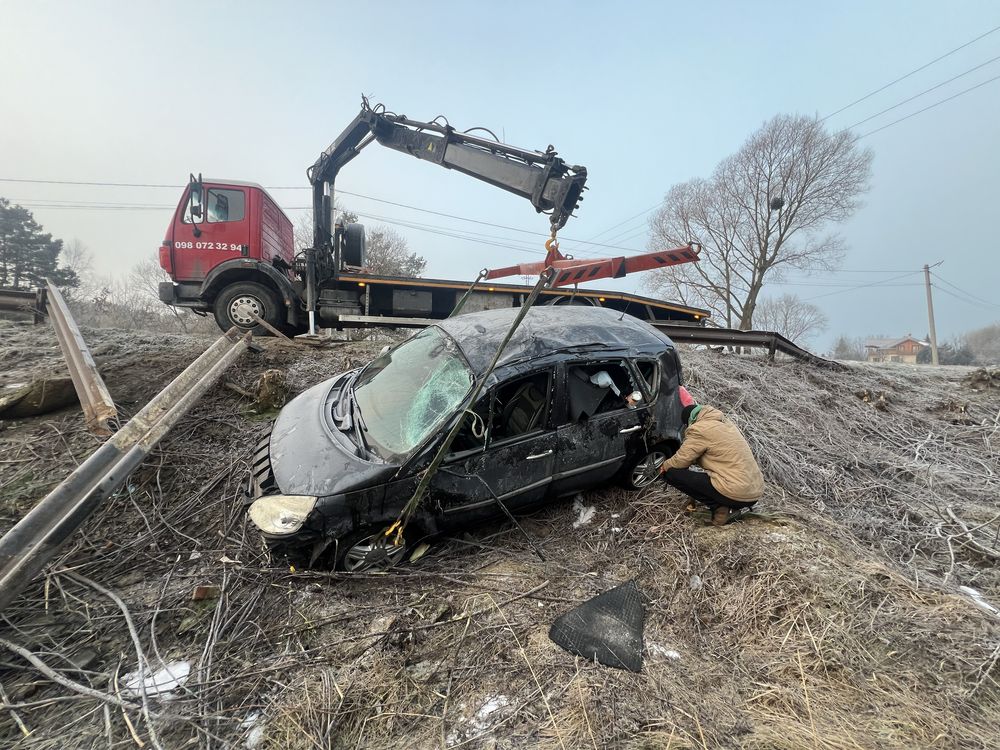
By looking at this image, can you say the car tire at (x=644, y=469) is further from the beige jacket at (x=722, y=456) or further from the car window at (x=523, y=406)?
the car window at (x=523, y=406)

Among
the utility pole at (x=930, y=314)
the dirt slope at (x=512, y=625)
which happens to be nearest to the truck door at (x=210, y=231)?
Answer: the dirt slope at (x=512, y=625)

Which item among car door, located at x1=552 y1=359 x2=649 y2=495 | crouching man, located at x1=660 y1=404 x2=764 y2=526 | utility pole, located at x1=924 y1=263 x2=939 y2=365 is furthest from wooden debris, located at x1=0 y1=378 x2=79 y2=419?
utility pole, located at x1=924 y1=263 x2=939 y2=365

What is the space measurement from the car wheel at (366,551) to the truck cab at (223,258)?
18.6ft

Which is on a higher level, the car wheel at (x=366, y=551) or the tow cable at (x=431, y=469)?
the tow cable at (x=431, y=469)

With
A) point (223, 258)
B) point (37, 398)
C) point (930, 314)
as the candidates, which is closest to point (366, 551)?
point (37, 398)

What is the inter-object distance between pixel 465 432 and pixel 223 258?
650 centimetres

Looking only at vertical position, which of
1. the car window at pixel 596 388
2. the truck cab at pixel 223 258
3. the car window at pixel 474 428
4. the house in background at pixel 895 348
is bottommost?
the house in background at pixel 895 348

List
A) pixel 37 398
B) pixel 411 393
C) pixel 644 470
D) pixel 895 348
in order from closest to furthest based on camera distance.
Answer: pixel 411 393 < pixel 644 470 < pixel 37 398 < pixel 895 348

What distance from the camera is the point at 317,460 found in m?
2.67

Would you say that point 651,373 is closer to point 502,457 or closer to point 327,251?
point 502,457

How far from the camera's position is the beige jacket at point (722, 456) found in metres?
3.14

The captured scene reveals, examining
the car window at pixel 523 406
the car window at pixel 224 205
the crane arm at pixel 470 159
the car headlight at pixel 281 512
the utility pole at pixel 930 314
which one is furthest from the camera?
the utility pole at pixel 930 314

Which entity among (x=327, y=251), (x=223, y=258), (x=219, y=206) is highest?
(x=219, y=206)

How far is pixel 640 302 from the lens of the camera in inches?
341
